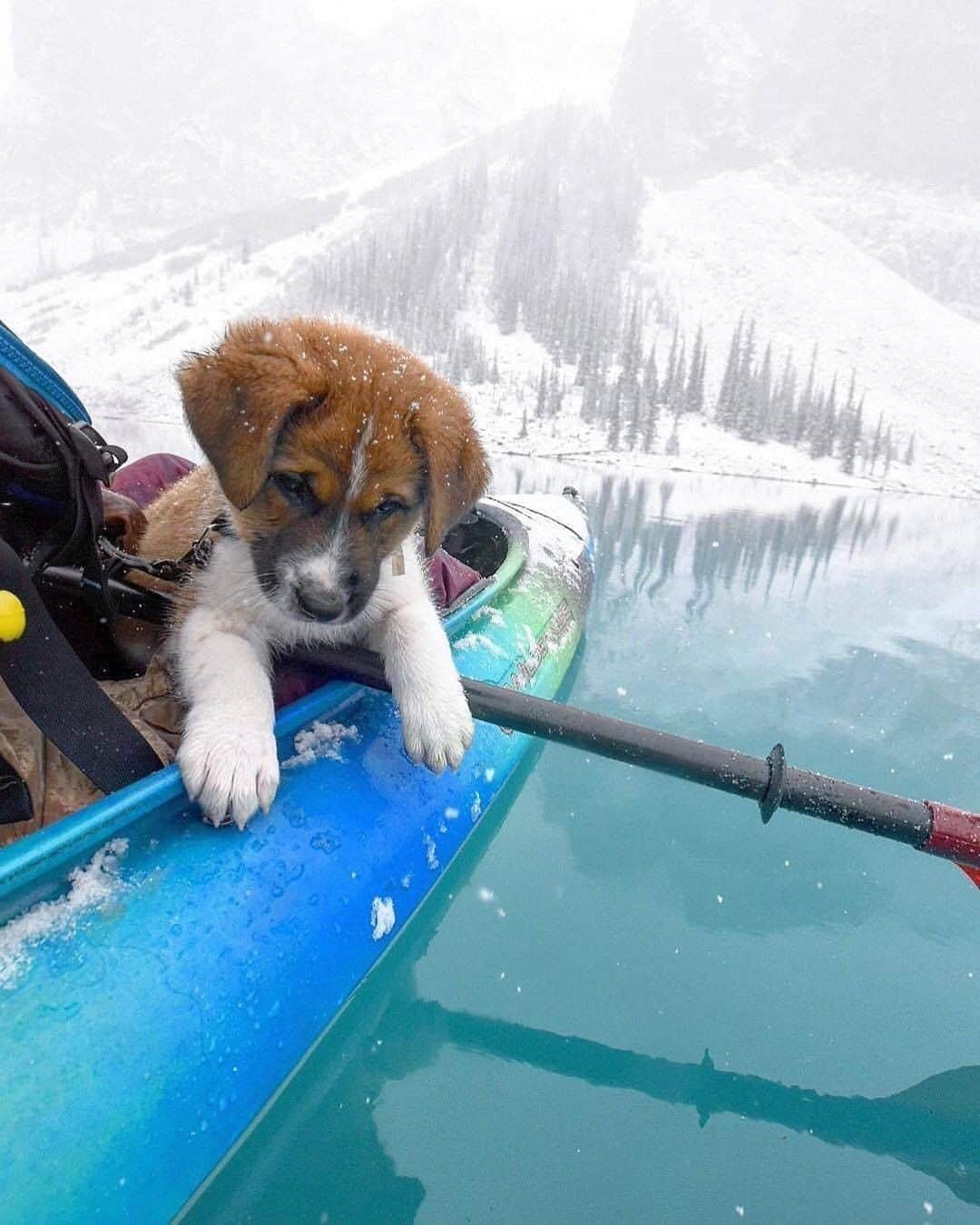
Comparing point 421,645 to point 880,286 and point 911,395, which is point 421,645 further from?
point 880,286

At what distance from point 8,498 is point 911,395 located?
279ft

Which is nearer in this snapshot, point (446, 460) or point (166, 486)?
point (446, 460)

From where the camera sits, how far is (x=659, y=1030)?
2982 millimetres

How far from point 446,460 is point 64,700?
4.12 ft

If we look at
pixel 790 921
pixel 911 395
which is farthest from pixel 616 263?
pixel 790 921

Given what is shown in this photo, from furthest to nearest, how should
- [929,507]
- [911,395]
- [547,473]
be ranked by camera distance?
[911,395] → [929,507] → [547,473]

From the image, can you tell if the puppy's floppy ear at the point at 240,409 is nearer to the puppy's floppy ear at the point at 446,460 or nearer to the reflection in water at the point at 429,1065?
the puppy's floppy ear at the point at 446,460

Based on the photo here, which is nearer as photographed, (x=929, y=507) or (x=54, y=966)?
(x=54, y=966)

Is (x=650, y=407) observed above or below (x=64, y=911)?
below

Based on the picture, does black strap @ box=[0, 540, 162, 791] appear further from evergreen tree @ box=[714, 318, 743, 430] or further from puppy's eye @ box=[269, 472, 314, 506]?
evergreen tree @ box=[714, 318, 743, 430]

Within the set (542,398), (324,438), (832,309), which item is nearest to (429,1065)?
(324,438)

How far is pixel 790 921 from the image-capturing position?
3.68 metres

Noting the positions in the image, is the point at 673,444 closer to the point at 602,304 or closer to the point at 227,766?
the point at 602,304

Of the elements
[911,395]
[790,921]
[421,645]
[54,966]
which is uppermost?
[421,645]
